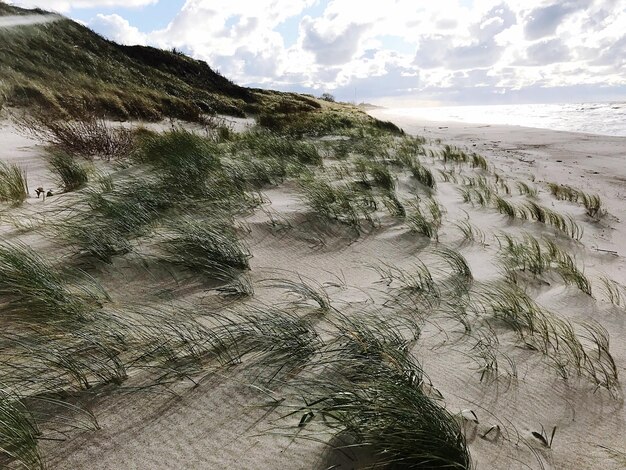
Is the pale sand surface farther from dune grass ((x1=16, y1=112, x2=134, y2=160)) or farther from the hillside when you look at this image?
the hillside

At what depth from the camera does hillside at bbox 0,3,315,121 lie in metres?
10.9

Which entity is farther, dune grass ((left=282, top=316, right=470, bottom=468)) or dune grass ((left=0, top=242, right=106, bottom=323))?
dune grass ((left=0, top=242, right=106, bottom=323))

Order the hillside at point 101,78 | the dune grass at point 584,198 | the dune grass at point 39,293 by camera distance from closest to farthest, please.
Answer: the dune grass at point 39,293, the dune grass at point 584,198, the hillside at point 101,78

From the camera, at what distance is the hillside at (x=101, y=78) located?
1094 cm

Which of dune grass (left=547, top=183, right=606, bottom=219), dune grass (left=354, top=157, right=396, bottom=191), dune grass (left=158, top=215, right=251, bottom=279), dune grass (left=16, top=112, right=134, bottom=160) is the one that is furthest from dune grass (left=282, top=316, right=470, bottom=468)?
dune grass (left=16, top=112, right=134, bottom=160)

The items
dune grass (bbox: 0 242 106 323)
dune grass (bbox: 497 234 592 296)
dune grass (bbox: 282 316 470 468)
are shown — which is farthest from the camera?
dune grass (bbox: 497 234 592 296)

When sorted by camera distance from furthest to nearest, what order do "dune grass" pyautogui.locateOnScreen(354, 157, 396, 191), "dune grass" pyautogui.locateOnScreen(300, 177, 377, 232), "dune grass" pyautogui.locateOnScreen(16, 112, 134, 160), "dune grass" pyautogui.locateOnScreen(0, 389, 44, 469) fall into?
1. "dune grass" pyautogui.locateOnScreen(16, 112, 134, 160)
2. "dune grass" pyautogui.locateOnScreen(354, 157, 396, 191)
3. "dune grass" pyautogui.locateOnScreen(300, 177, 377, 232)
4. "dune grass" pyautogui.locateOnScreen(0, 389, 44, 469)

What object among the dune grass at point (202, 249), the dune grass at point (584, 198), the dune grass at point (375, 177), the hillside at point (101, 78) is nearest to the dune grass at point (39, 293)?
the dune grass at point (202, 249)

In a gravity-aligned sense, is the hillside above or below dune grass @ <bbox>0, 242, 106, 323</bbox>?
above

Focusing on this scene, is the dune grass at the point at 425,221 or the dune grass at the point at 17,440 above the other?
the dune grass at the point at 17,440

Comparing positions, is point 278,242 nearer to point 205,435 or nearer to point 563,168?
point 205,435

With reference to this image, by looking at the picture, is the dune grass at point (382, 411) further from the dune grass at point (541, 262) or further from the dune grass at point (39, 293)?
the dune grass at point (541, 262)

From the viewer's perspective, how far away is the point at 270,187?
4820 millimetres

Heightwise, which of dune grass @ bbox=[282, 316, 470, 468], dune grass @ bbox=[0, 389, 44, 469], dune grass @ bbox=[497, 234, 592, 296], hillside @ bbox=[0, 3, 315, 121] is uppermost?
hillside @ bbox=[0, 3, 315, 121]
